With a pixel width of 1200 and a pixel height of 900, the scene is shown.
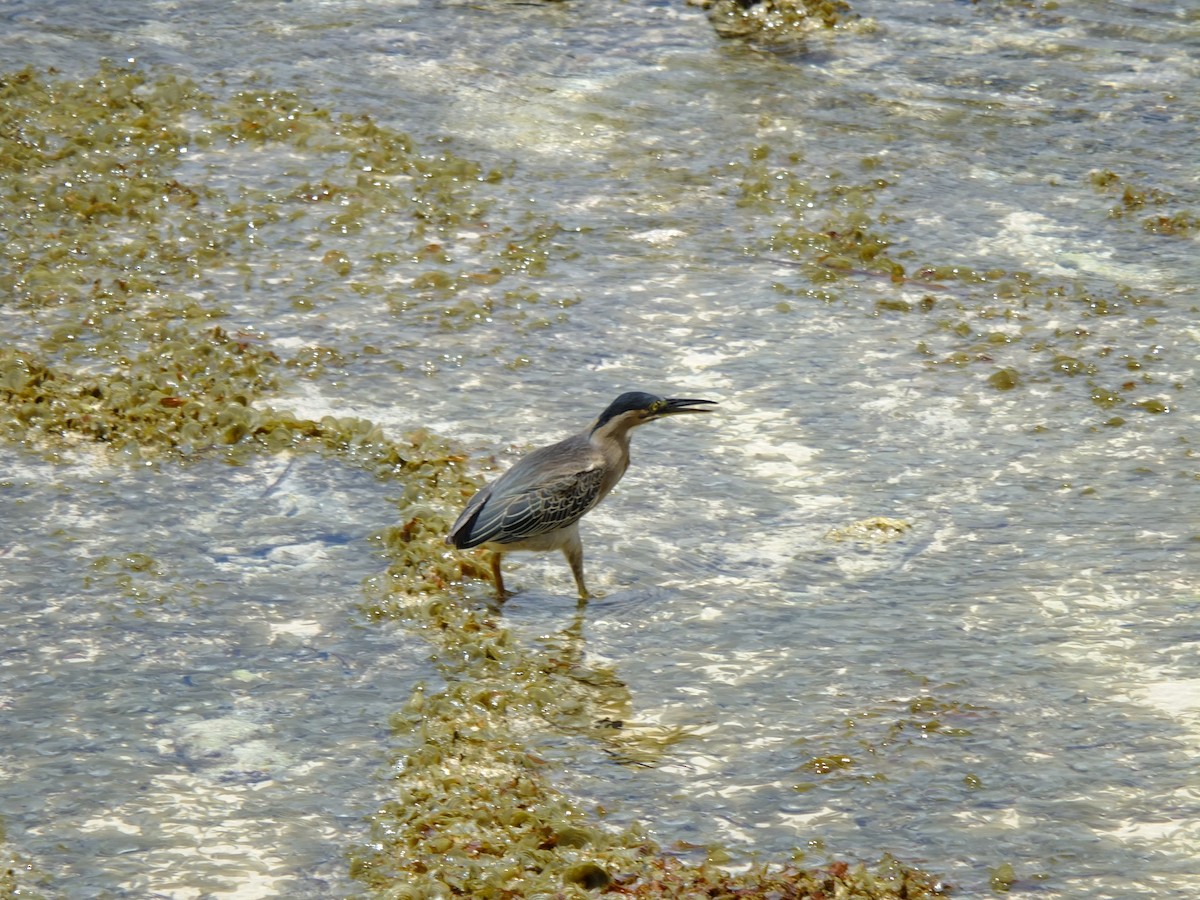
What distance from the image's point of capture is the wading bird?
6383 mm

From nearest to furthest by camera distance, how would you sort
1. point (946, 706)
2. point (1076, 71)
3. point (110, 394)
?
point (946, 706) → point (110, 394) → point (1076, 71)

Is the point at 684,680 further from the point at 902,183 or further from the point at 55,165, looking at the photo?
the point at 55,165

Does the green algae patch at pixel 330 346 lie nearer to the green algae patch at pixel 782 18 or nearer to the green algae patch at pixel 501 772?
the green algae patch at pixel 501 772

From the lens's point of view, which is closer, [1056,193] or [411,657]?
[411,657]

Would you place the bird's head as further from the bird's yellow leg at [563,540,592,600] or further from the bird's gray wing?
the bird's yellow leg at [563,540,592,600]

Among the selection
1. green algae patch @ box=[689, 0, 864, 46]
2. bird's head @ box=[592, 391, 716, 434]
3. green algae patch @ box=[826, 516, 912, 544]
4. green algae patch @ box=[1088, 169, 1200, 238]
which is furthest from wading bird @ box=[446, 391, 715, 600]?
green algae patch @ box=[689, 0, 864, 46]

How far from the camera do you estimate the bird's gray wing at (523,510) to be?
6.36 metres

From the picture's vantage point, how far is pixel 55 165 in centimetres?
1084

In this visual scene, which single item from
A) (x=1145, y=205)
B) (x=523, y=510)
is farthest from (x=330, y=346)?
(x=1145, y=205)

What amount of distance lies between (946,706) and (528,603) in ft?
6.10

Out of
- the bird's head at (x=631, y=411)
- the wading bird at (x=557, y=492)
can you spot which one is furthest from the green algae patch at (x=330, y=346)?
the bird's head at (x=631, y=411)

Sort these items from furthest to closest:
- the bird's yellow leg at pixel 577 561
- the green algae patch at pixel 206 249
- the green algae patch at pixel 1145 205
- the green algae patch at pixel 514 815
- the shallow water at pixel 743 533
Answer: the green algae patch at pixel 1145 205, the green algae patch at pixel 206 249, the bird's yellow leg at pixel 577 561, the shallow water at pixel 743 533, the green algae patch at pixel 514 815

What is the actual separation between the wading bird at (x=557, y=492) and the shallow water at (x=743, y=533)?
38 cm

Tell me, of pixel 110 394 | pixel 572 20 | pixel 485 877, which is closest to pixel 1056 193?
pixel 572 20
